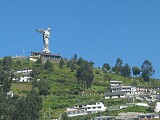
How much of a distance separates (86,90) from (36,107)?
3868 cm

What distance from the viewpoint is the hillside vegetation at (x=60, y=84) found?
3425 inches

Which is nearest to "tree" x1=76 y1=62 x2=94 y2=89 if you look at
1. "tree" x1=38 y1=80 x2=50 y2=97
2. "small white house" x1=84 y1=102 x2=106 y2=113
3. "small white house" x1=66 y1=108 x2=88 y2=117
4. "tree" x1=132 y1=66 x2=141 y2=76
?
"tree" x1=38 y1=80 x2=50 y2=97

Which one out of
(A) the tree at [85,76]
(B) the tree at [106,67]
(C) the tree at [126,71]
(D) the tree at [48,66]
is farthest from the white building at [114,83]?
(B) the tree at [106,67]

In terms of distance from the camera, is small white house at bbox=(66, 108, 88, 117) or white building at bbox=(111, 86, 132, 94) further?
white building at bbox=(111, 86, 132, 94)

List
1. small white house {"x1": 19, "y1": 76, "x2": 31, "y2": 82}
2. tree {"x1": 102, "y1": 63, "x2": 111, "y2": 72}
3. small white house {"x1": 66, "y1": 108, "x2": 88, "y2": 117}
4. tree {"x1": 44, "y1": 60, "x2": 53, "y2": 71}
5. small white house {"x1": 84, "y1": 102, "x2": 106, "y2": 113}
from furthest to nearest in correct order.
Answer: tree {"x1": 102, "y1": 63, "x2": 111, "y2": 72} → tree {"x1": 44, "y1": 60, "x2": 53, "y2": 71} → small white house {"x1": 19, "y1": 76, "x2": 31, "y2": 82} → small white house {"x1": 84, "y1": 102, "x2": 106, "y2": 113} → small white house {"x1": 66, "y1": 108, "x2": 88, "y2": 117}

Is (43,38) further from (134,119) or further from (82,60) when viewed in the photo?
(134,119)

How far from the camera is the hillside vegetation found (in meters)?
87.0

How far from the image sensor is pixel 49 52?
149750 mm

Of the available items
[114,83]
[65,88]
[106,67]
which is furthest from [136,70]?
[65,88]

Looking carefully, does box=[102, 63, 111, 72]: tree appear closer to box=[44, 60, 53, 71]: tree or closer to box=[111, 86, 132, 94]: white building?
box=[44, 60, 53, 71]: tree

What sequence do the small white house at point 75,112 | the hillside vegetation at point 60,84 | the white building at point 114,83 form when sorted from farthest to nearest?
the white building at point 114,83
the small white house at point 75,112
the hillside vegetation at point 60,84

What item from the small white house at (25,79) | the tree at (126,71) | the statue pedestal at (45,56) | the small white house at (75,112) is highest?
the statue pedestal at (45,56)

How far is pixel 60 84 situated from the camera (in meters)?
125

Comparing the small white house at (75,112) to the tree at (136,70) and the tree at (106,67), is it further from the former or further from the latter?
the tree at (136,70)
